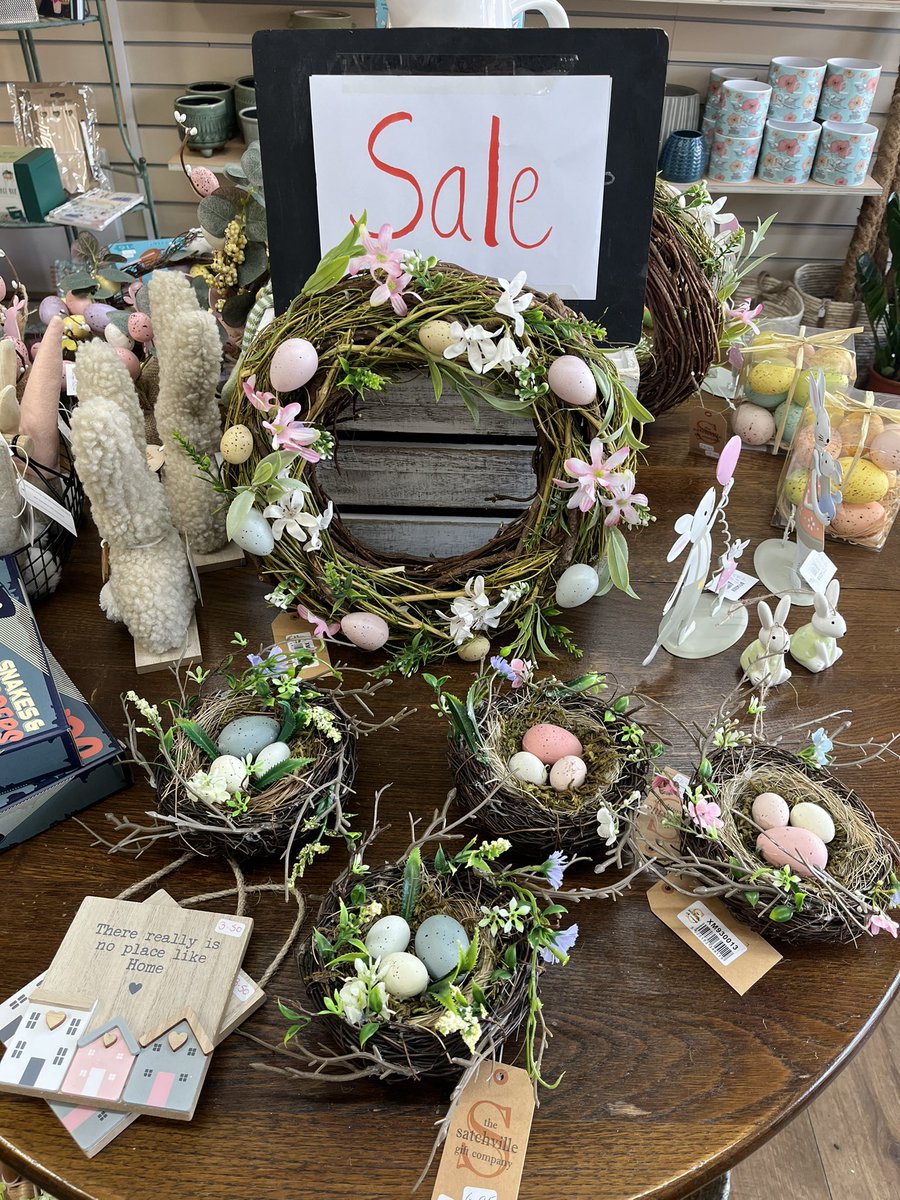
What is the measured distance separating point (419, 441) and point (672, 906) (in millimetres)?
593

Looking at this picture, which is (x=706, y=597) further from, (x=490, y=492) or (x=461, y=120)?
(x=461, y=120)

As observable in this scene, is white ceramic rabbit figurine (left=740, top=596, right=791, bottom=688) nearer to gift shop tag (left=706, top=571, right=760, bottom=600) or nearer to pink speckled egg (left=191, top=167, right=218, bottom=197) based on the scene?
gift shop tag (left=706, top=571, right=760, bottom=600)

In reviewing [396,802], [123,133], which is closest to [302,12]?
[123,133]

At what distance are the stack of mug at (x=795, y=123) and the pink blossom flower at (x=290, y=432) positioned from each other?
96.0 inches

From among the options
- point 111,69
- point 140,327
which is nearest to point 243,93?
point 111,69

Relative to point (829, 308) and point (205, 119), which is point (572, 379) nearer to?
point (205, 119)

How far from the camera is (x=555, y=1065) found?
69cm

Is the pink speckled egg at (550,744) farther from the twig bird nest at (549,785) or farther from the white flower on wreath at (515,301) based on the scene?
A: the white flower on wreath at (515,301)

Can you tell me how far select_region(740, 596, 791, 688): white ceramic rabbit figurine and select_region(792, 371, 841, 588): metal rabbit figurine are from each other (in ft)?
0.25

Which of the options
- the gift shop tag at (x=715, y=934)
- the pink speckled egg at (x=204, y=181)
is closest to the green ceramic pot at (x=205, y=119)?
the pink speckled egg at (x=204, y=181)

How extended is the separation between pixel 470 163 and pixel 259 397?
0.32m

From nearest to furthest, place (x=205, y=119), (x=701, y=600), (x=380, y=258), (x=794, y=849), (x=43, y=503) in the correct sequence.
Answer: (x=794, y=849) → (x=380, y=258) → (x=43, y=503) → (x=701, y=600) → (x=205, y=119)

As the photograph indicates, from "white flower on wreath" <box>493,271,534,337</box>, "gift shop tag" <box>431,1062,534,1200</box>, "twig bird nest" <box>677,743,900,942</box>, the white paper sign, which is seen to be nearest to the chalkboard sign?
the white paper sign

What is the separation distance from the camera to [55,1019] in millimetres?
684
